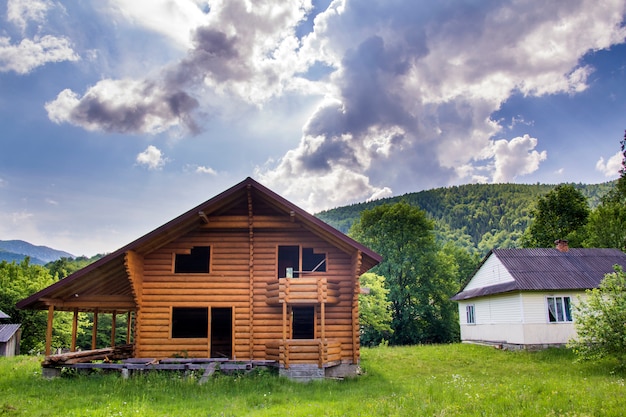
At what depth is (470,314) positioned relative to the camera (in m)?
35.0

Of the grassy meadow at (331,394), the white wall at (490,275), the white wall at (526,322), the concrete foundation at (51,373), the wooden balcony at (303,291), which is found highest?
the white wall at (490,275)

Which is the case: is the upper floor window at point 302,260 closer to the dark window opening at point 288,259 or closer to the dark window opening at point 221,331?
the dark window opening at point 288,259

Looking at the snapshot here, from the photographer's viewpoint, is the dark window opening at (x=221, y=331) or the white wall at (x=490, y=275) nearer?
the dark window opening at (x=221, y=331)

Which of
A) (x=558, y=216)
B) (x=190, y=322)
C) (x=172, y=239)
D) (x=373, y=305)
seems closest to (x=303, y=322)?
(x=190, y=322)

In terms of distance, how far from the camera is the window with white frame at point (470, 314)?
34438 millimetres

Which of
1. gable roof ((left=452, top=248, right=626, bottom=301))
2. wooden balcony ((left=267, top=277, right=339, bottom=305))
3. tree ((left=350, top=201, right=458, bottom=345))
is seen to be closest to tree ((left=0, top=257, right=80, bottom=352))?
tree ((left=350, top=201, right=458, bottom=345))

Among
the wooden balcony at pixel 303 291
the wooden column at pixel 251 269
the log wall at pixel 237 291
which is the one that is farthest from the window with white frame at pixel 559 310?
the wooden column at pixel 251 269

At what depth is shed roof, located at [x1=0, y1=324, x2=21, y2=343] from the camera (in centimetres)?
3996

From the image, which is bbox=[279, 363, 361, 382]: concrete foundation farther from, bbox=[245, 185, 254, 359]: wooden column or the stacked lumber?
the stacked lumber

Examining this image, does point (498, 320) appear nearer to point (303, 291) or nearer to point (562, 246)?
point (562, 246)

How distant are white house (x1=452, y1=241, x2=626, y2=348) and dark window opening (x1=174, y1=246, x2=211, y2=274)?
54.4ft

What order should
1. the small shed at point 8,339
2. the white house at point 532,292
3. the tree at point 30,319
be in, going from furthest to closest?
the tree at point 30,319
the small shed at point 8,339
the white house at point 532,292

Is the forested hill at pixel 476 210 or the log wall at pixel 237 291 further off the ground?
the forested hill at pixel 476 210

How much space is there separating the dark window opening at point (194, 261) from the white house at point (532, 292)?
16.6m
